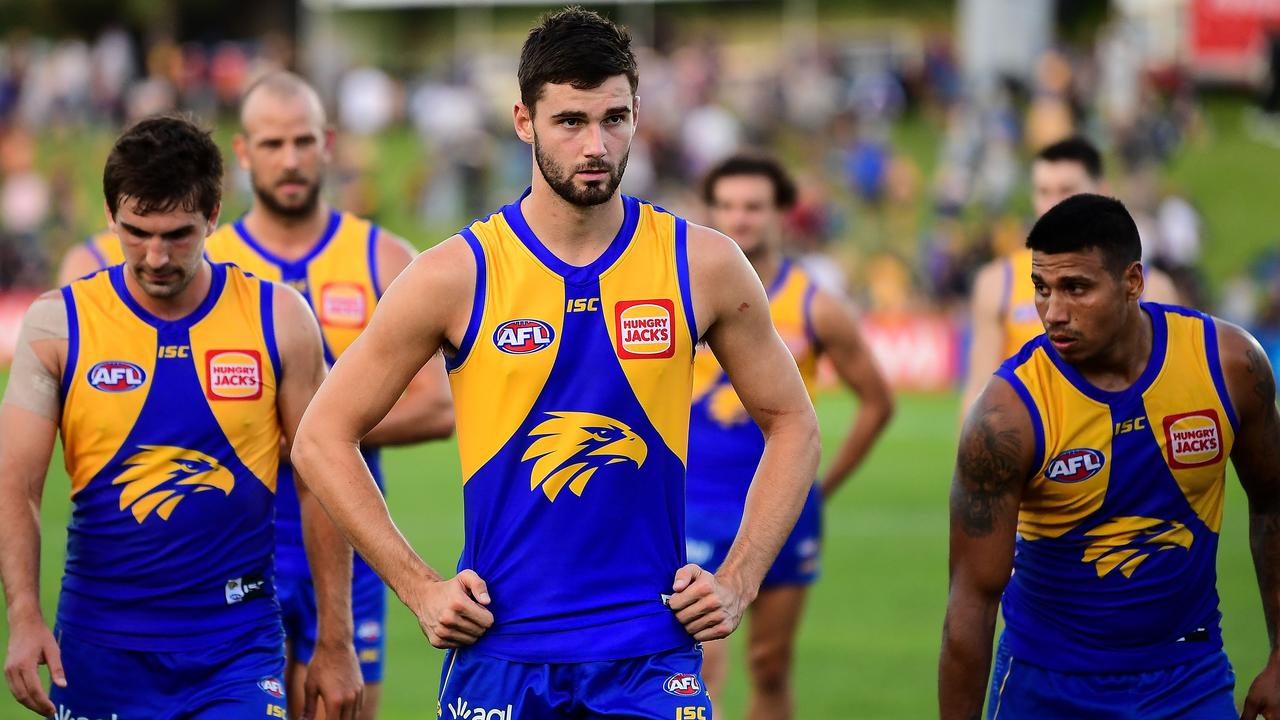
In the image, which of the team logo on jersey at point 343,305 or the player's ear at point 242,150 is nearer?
the team logo on jersey at point 343,305

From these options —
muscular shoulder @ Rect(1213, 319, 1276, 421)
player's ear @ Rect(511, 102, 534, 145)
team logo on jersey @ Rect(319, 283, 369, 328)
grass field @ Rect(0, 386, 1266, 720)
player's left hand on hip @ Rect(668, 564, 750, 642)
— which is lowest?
grass field @ Rect(0, 386, 1266, 720)

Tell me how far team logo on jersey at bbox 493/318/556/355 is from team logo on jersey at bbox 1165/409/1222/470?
80.0 inches

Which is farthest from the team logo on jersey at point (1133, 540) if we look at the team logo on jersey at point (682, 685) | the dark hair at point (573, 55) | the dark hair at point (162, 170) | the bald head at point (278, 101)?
the bald head at point (278, 101)

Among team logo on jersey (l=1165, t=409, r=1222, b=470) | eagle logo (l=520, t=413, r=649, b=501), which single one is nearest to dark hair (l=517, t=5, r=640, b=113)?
eagle logo (l=520, t=413, r=649, b=501)

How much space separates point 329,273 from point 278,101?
2.63 feet

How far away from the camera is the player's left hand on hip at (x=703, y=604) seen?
14.2 feet

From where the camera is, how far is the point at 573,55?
14.0 feet

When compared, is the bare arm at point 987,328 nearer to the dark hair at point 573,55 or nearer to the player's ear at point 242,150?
the player's ear at point 242,150

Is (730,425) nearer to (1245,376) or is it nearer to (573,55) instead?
(1245,376)

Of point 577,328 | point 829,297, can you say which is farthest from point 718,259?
point 829,297

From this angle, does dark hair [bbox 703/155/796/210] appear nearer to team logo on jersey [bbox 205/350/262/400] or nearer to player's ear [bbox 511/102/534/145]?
team logo on jersey [bbox 205/350/262/400]

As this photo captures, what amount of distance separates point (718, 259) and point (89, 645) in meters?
2.37

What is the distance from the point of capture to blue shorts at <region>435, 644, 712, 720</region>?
429 cm

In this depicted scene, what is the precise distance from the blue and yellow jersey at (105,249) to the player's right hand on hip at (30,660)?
2206 millimetres
